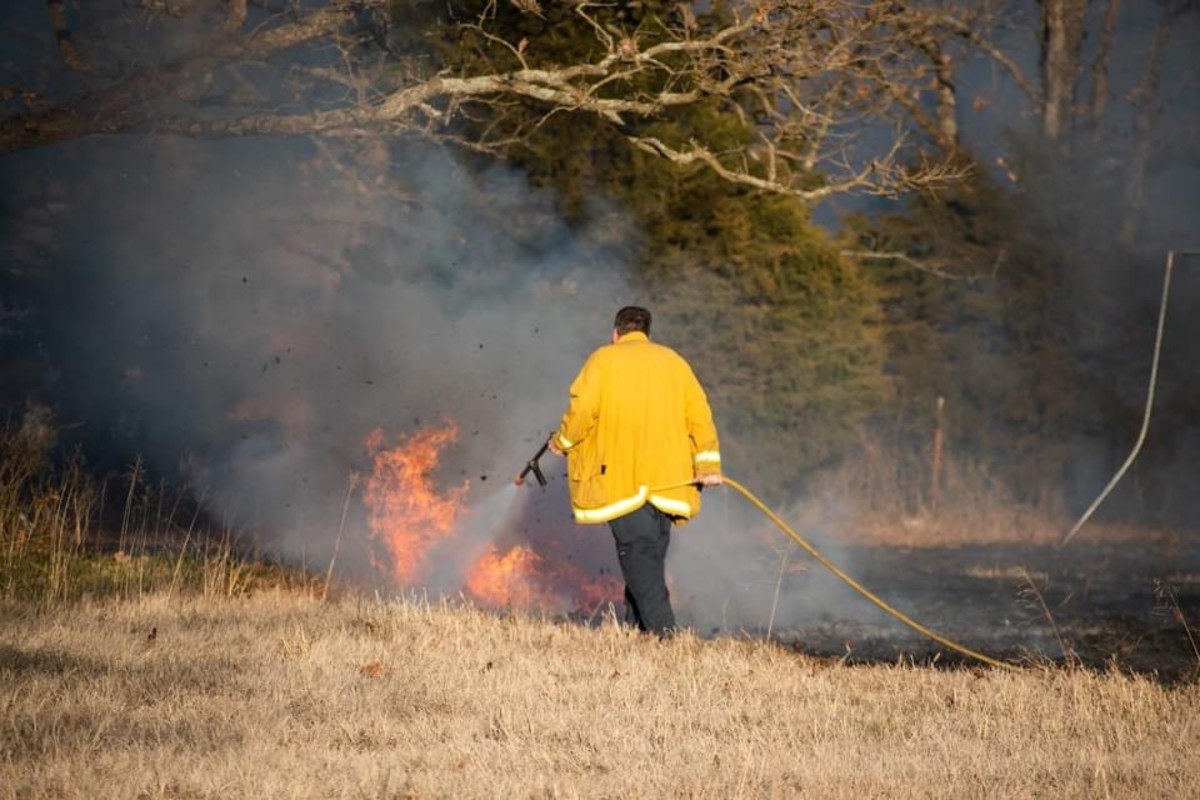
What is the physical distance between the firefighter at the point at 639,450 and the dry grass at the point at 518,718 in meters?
0.46

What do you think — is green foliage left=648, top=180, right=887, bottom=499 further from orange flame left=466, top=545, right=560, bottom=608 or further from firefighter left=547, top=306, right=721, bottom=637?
firefighter left=547, top=306, right=721, bottom=637

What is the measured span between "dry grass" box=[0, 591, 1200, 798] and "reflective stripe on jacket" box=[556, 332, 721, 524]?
748mm

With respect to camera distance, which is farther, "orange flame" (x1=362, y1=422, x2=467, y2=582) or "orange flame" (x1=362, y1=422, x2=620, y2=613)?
"orange flame" (x1=362, y1=422, x2=467, y2=582)

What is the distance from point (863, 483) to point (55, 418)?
408 inches

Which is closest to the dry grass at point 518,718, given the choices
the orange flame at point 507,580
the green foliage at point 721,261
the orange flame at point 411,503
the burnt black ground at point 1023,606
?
the burnt black ground at point 1023,606

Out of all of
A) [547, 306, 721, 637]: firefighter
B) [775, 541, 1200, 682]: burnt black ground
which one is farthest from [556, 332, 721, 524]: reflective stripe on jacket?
[775, 541, 1200, 682]: burnt black ground

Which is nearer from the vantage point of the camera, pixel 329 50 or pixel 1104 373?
pixel 329 50

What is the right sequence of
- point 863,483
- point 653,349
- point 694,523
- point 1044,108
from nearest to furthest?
point 653,349
point 694,523
point 863,483
point 1044,108

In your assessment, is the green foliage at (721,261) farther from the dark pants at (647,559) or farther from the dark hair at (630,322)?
the dark pants at (647,559)

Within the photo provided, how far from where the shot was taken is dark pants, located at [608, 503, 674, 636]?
9953mm

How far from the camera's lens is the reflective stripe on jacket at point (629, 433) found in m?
9.86

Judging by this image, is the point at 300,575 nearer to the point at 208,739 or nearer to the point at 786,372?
the point at 208,739

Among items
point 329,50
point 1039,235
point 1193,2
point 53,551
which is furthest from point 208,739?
point 1193,2

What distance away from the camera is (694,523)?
1838cm
